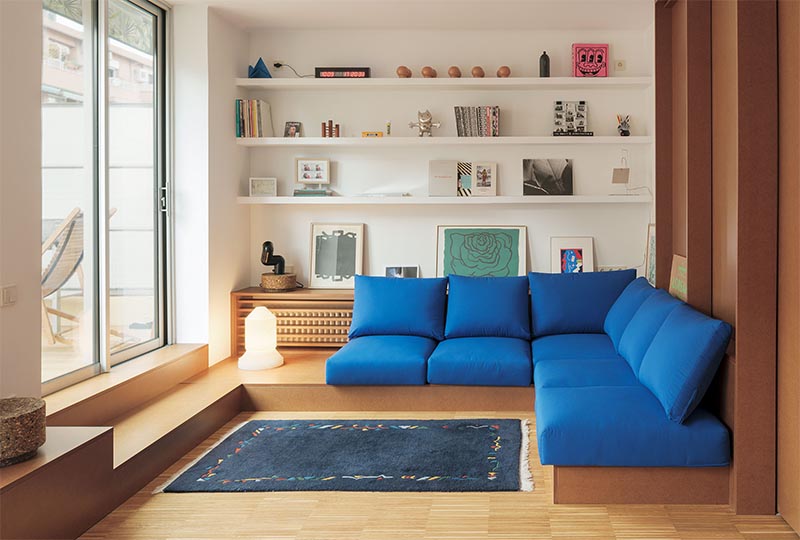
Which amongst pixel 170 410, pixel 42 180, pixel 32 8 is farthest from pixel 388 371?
pixel 32 8

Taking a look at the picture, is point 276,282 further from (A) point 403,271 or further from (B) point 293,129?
(B) point 293,129

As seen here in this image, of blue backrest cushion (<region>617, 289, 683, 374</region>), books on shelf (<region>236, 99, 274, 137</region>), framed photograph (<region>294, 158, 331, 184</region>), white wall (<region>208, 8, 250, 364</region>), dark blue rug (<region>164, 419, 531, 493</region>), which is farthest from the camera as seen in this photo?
framed photograph (<region>294, 158, 331, 184</region>)

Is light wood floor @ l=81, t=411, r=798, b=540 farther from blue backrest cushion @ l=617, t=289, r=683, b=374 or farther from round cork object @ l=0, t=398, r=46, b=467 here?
blue backrest cushion @ l=617, t=289, r=683, b=374

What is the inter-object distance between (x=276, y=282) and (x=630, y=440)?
334 cm

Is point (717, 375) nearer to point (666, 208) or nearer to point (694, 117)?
point (694, 117)

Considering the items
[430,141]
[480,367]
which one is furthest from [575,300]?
[430,141]

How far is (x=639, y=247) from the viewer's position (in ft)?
19.6

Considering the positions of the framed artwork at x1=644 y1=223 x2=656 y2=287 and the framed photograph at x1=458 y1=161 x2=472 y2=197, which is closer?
the framed artwork at x1=644 y1=223 x2=656 y2=287

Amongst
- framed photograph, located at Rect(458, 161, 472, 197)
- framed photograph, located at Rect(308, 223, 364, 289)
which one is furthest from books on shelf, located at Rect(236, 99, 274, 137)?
framed photograph, located at Rect(458, 161, 472, 197)

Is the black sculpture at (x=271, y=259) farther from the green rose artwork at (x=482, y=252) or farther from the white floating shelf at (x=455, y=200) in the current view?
the green rose artwork at (x=482, y=252)

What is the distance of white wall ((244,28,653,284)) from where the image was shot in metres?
5.95

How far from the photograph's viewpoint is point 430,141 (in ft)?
19.0

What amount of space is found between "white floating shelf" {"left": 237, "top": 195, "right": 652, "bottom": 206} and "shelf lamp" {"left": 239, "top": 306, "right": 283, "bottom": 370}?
98cm

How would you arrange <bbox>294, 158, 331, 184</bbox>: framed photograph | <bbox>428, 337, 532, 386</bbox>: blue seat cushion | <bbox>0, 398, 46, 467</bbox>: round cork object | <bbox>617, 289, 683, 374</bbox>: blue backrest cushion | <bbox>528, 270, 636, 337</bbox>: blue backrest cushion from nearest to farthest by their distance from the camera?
1. <bbox>0, 398, 46, 467</bbox>: round cork object
2. <bbox>617, 289, 683, 374</bbox>: blue backrest cushion
3. <bbox>428, 337, 532, 386</bbox>: blue seat cushion
4. <bbox>528, 270, 636, 337</bbox>: blue backrest cushion
5. <bbox>294, 158, 331, 184</bbox>: framed photograph
